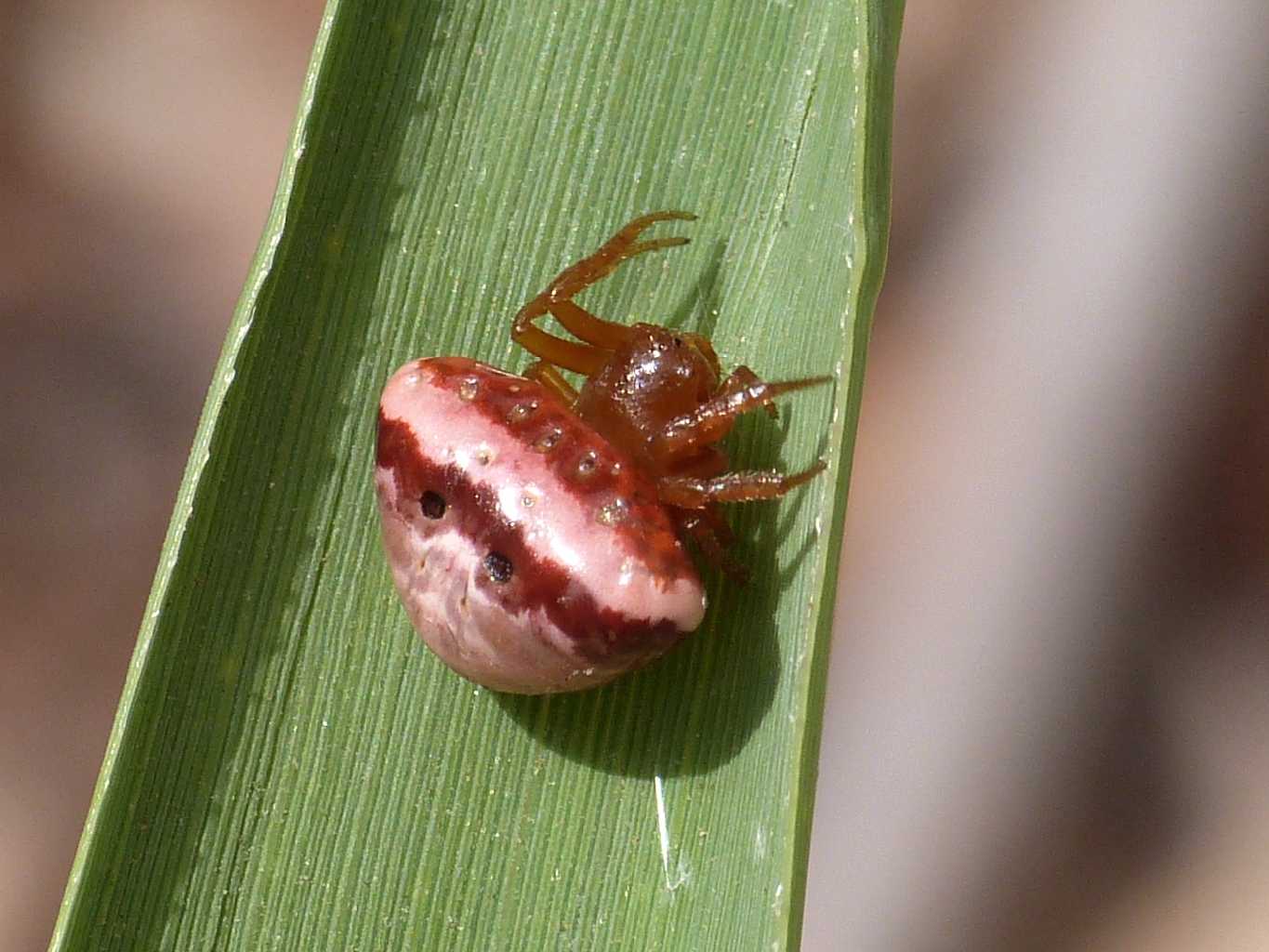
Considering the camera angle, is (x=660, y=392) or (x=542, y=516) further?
(x=660, y=392)

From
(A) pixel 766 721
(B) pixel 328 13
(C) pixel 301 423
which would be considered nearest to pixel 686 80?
(B) pixel 328 13

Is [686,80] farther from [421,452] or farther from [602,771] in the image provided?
[602,771]

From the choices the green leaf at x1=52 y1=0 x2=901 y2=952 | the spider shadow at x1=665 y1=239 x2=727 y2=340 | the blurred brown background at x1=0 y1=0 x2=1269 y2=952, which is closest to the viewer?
the green leaf at x1=52 y1=0 x2=901 y2=952

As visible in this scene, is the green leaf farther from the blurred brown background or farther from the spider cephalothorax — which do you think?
the blurred brown background

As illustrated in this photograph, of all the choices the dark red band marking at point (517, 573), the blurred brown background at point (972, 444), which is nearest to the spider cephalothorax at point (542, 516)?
the dark red band marking at point (517, 573)

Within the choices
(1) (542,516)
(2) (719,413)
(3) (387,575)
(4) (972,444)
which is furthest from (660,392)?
(4) (972,444)

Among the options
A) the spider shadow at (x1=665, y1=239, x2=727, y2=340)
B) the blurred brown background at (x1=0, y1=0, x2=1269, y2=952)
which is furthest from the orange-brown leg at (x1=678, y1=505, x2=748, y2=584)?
the blurred brown background at (x1=0, y1=0, x2=1269, y2=952)

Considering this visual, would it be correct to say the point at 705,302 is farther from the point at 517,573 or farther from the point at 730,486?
the point at 517,573
